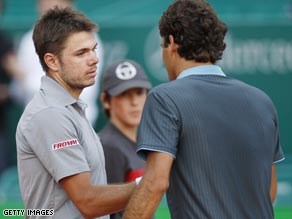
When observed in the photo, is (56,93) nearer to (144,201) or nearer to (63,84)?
(63,84)

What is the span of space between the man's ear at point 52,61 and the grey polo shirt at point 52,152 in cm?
12

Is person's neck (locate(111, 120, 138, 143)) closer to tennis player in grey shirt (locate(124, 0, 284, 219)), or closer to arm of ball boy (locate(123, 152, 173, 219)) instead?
tennis player in grey shirt (locate(124, 0, 284, 219))

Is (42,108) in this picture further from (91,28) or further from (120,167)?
(120,167)

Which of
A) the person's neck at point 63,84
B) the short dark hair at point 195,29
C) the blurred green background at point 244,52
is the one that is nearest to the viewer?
the short dark hair at point 195,29

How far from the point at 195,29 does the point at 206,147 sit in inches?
19.6

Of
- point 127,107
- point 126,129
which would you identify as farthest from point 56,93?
point 127,107

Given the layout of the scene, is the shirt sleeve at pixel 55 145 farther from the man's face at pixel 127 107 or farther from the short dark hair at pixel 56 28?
the man's face at pixel 127 107

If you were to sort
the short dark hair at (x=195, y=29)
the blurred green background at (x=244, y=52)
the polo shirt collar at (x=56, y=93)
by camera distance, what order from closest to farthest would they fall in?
the short dark hair at (x=195, y=29) < the polo shirt collar at (x=56, y=93) < the blurred green background at (x=244, y=52)

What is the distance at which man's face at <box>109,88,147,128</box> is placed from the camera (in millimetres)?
4965

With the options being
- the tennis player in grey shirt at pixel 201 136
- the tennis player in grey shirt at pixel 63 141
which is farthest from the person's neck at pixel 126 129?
the tennis player in grey shirt at pixel 201 136

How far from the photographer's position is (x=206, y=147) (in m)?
3.25

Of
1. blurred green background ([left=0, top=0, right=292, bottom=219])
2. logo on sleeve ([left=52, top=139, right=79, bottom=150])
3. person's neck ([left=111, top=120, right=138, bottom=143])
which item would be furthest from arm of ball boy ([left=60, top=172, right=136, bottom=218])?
blurred green background ([left=0, top=0, right=292, bottom=219])

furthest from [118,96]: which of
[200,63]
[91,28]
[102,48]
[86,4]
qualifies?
[86,4]

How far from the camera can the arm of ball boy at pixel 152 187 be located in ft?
10.4
